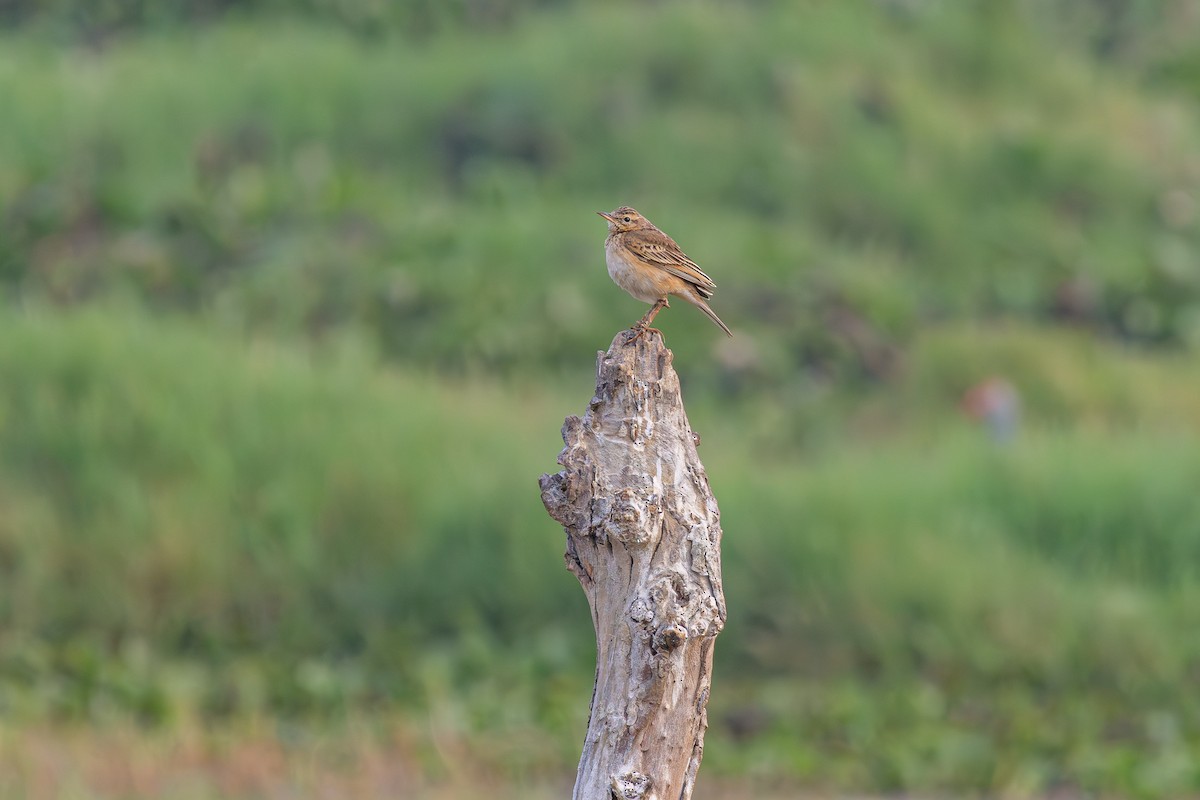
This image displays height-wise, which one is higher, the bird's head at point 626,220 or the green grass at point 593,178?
the green grass at point 593,178

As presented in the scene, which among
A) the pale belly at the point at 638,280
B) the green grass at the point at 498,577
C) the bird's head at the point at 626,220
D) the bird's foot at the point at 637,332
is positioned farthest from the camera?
the green grass at the point at 498,577

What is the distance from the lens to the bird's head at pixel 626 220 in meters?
5.80

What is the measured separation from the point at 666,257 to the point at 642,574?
1.63 metres

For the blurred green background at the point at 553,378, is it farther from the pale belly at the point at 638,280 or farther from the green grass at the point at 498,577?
the pale belly at the point at 638,280

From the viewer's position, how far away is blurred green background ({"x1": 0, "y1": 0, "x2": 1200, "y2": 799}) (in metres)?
11.9

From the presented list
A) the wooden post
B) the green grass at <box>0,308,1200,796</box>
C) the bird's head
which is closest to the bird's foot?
the wooden post

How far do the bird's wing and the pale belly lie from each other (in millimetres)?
49

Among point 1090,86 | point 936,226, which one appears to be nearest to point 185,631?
point 936,226

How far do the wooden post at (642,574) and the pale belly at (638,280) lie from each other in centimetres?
121

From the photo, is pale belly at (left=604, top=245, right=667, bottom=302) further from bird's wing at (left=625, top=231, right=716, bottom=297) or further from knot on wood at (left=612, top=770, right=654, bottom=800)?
knot on wood at (left=612, top=770, right=654, bottom=800)

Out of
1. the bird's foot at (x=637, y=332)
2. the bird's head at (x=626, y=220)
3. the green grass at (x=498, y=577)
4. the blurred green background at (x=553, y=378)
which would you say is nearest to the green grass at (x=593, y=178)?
the blurred green background at (x=553, y=378)

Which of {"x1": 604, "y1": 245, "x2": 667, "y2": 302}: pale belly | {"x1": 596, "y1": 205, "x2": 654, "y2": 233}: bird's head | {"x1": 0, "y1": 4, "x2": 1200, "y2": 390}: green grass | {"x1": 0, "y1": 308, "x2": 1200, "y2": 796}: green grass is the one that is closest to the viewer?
{"x1": 604, "y1": 245, "x2": 667, "y2": 302}: pale belly

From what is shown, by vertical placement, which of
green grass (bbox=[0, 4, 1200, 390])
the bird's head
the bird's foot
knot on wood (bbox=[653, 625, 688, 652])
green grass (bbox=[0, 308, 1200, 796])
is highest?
green grass (bbox=[0, 4, 1200, 390])

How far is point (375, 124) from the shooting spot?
20188 mm
